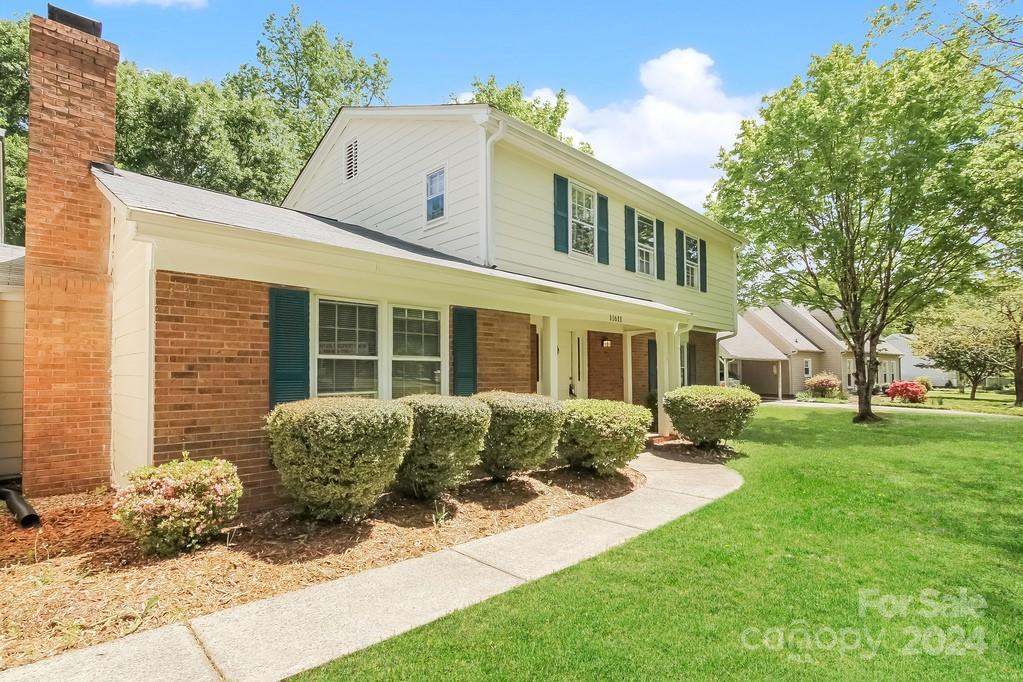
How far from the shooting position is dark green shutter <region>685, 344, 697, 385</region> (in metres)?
14.0

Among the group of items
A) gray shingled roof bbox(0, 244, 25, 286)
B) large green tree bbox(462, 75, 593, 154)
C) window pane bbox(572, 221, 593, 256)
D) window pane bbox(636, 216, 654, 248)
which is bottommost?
gray shingled roof bbox(0, 244, 25, 286)

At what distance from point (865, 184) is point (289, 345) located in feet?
50.3

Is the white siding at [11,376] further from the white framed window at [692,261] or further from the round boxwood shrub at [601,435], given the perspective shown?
the white framed window at [692,261]

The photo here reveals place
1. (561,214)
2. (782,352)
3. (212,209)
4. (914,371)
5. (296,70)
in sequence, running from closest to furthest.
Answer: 1. (212,209)
2. (561,214)
3. (296,70)
4. (782,352)
5. (914,371)

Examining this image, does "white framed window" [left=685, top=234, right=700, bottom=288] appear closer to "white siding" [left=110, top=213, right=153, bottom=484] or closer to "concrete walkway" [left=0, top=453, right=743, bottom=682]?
"concrete walkway" [left=0, top=453, right=743, bottom=682]

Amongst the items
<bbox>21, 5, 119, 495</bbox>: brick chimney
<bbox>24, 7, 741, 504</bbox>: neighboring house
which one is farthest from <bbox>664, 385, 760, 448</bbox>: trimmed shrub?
<bbox>21, 5, 119, 495</bbox>: brick chimney

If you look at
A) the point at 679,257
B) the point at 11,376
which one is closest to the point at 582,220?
the point at 679,257

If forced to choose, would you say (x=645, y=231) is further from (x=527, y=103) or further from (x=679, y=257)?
(x=527, y=103)

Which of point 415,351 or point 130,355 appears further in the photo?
point 415,351

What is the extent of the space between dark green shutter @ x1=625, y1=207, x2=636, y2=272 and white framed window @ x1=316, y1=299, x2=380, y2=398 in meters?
6.77

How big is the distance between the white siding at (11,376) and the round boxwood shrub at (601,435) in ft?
24.1

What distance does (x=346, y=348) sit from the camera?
602cm

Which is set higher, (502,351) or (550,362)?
(502,351)

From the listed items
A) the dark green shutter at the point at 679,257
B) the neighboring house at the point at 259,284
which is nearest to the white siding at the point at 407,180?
the neighboring house at the point at 259,284
